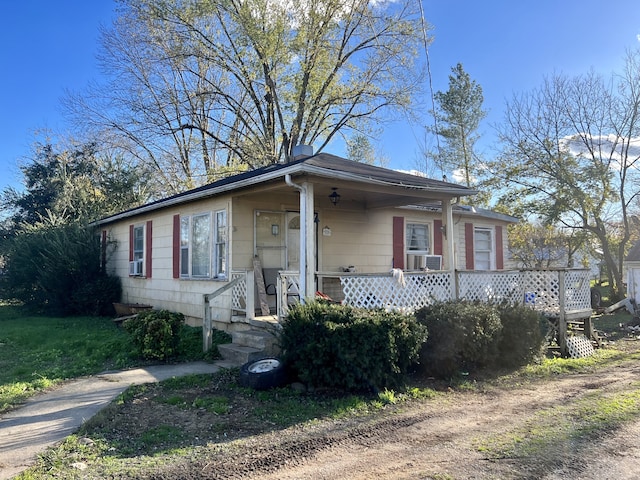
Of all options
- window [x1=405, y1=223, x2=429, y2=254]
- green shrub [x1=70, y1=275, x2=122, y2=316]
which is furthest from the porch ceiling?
green shrub [x1=70, y1=275, x2=122, y2=316]

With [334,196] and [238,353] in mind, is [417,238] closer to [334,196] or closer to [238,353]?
[334,196]

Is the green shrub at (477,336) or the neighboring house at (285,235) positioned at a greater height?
the neighboring house at (285,235)

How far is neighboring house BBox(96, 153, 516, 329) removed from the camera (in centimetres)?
796

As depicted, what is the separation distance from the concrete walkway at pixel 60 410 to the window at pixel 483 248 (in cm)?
949

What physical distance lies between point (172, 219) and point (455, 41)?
43.1 ft

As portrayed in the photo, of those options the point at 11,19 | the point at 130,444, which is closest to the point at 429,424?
the point at 130,444

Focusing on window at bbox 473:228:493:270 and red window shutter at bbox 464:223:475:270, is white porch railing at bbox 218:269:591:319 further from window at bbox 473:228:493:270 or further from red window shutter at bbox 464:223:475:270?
window at bbox 473:228:493:270

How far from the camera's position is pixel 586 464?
3.80 metres

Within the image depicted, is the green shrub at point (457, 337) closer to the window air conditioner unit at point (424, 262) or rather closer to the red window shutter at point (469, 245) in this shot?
the window air conditioner unit at point (424, 262)

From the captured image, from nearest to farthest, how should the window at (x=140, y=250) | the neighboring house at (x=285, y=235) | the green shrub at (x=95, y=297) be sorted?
the neighboring house at (x=285, y=235) → the window at (x=140, y=250) → the green shrub at (x=95, y=297)

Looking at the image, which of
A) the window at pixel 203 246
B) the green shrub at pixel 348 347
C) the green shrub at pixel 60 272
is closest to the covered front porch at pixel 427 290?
the window at pixel 203 246

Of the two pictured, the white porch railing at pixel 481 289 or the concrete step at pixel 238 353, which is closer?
the concrete step at pixel 238 353

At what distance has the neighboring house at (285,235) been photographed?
7961 millimetres

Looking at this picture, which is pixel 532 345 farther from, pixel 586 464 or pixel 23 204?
pixel 23 204
